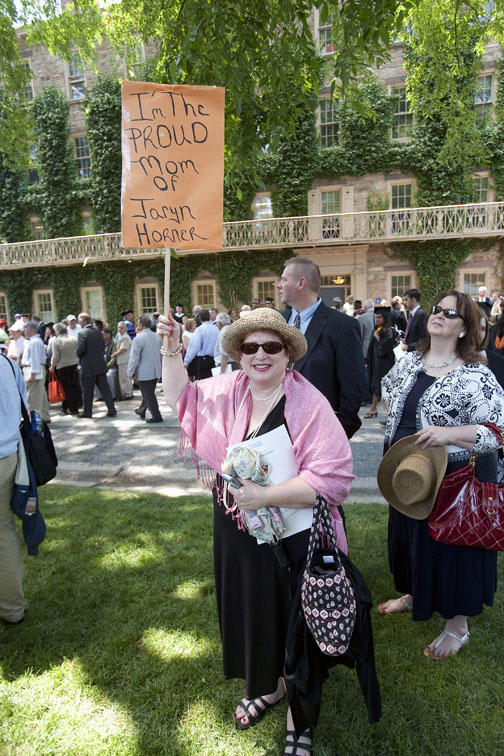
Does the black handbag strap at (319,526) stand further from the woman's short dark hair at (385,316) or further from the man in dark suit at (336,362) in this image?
the woman's short dark hair at (385,316)

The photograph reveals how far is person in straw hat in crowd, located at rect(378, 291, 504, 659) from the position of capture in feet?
8.47

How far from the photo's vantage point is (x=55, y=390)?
34.2 ft

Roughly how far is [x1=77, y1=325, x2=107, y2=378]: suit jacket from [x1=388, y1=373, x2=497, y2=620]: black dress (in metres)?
7.95

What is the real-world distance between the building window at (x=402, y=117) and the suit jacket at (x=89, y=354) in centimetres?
1656

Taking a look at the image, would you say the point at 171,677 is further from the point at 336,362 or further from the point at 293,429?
the point at 336,362

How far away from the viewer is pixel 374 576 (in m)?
3.56

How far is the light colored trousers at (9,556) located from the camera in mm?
3014

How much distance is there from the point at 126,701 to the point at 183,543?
1.62 metres

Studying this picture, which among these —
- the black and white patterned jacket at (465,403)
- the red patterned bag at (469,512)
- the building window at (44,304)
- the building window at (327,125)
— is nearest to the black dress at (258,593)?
the red patterned bag at (469,512)

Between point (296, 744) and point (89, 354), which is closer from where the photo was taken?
point (296, 744)

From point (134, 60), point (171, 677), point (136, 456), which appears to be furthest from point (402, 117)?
point (171, 677)

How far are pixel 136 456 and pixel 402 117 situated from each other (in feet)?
62.8

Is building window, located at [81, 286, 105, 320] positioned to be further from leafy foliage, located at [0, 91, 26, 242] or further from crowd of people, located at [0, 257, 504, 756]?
crowd of people, located at [0, 257, 504, 756]

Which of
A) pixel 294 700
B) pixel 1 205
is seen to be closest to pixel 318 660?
pixel 294 700
